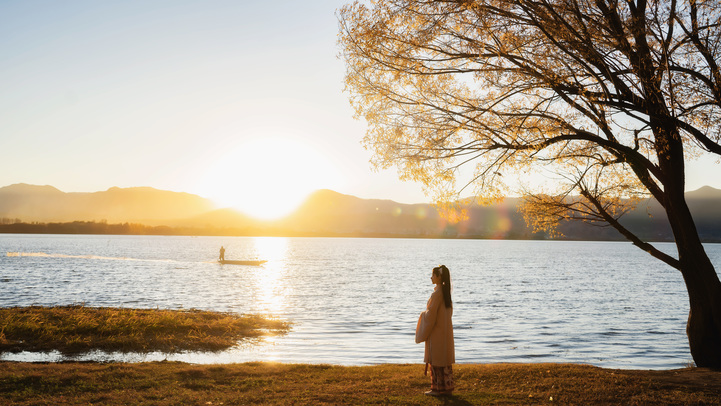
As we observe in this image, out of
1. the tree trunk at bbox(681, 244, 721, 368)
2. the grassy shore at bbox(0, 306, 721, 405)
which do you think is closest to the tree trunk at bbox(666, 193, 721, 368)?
the tree trunk at bbox(681, 244, 721, 368)

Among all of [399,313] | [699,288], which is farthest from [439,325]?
[399,313]

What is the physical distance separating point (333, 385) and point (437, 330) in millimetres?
3184

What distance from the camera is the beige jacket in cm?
1020

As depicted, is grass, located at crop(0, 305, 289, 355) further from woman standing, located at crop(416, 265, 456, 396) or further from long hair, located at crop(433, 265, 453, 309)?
long hair, located at crop(433, 265, 453, 309)

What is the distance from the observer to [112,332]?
20.1 meters

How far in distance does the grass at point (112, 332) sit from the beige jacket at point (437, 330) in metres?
12.3

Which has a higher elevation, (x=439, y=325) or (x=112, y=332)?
(x=439, y=325)

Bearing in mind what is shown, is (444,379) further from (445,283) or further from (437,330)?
(445,283)

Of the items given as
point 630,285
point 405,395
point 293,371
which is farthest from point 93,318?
point 630,285

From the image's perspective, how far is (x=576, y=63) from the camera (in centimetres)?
1177

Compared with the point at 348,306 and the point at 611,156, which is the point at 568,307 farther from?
the point at 611,156

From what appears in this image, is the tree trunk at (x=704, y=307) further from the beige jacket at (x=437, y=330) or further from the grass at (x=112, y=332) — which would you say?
the grass at (x=112, y=332)

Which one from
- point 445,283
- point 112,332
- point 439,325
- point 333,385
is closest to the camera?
point 445,283

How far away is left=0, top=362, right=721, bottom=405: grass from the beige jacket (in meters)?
0.83
